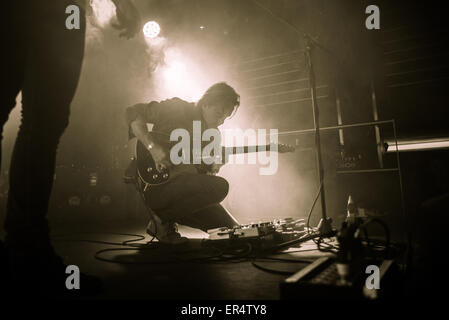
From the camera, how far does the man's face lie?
99.7 inches

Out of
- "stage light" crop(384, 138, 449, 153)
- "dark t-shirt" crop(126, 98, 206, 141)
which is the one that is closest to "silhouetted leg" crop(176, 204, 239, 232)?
"dark t-shirt" crop(126, 98, 206, 141)

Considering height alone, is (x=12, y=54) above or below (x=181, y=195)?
above

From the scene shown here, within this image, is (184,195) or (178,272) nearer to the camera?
(178,272)

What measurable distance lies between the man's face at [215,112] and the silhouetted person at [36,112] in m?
1.40

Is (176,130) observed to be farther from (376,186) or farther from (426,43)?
(426,43)

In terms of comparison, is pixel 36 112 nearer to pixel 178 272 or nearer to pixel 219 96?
pixel 178 272

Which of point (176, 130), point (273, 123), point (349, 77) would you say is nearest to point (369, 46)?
point (349, 77)

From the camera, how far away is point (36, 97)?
43.7 inches

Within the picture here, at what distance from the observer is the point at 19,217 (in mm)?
1066

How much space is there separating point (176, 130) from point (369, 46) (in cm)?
241

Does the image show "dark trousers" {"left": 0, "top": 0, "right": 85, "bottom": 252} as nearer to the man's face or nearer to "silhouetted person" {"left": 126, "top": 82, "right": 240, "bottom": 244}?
"silhouetted person" {"left": 126, "top": 82, "right": 240, "bottom": 244}

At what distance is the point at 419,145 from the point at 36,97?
293 cm

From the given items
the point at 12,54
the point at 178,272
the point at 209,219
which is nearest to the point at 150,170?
the point at 209,219

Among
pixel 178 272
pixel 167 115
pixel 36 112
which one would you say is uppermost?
pixel 167 115
